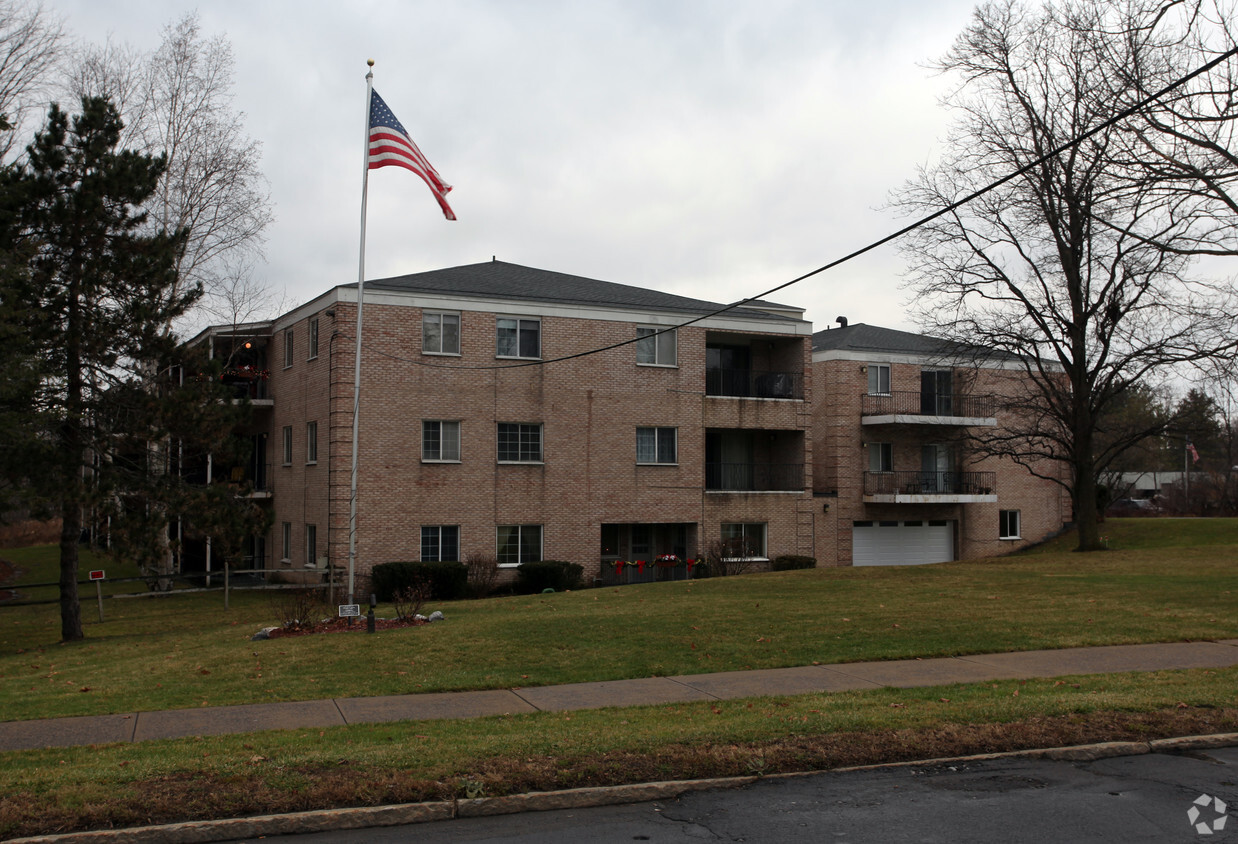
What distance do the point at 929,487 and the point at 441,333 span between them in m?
20.7

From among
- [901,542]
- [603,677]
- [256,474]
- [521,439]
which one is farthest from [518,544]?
[603,677]

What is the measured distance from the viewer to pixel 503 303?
100 feet

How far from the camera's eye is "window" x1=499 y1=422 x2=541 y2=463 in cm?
3081

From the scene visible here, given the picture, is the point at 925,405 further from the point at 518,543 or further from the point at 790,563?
the point at 518,543

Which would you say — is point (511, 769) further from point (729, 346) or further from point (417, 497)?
point (729, 346)

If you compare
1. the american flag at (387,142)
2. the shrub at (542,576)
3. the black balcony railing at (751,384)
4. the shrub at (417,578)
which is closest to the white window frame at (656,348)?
the black balcony railing at (751,384)

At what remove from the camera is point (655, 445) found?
32.9m

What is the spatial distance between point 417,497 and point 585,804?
2288 cm

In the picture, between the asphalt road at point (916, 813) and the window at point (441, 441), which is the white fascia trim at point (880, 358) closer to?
the window at point (441, 441)

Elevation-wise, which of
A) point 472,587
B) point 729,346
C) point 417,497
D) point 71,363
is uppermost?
point 729,346

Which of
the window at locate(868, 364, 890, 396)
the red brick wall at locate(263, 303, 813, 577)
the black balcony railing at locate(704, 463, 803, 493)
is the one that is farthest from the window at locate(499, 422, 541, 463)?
the window at locate(868, 364, 890, 396)

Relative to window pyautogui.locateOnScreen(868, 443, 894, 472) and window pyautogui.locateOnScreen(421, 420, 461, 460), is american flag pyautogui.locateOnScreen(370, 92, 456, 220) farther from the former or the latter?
window pyautogui.locateOnScreen(868, 443, 894, 472)

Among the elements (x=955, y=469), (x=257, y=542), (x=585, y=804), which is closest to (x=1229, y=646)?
(x=585, y=804)

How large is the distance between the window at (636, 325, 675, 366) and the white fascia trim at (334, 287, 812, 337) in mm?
378
